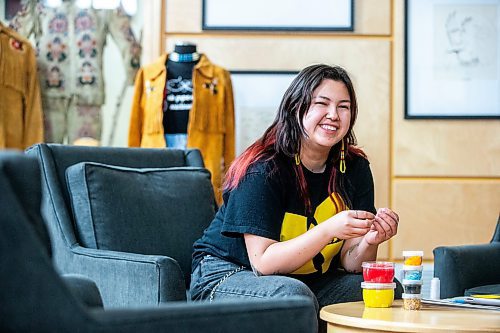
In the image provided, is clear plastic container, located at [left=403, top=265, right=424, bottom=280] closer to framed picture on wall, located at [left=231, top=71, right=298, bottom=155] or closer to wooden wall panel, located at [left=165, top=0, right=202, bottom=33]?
framed picture on wall, located at [left=231, top=71, right=298, bottom=155]

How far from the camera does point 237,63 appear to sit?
4.89m

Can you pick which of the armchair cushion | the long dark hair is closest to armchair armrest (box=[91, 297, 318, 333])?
the long dark hair

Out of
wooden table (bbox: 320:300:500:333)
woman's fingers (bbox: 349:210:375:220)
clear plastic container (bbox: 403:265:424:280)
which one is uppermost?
woman's fingers (bbox: 349:210:375:220)

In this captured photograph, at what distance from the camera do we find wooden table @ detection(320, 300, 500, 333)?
6.63 ft

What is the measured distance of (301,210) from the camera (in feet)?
8.57

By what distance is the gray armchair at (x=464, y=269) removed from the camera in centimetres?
343

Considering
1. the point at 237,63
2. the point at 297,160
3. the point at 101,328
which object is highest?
the point at 237,63

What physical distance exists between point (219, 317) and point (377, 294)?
1075mm

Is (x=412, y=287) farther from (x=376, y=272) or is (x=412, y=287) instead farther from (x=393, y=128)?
(x=393, y=128)

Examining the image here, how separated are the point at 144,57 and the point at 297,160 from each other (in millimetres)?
2450

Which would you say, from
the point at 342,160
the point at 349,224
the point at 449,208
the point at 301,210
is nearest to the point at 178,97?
the point at 449,208

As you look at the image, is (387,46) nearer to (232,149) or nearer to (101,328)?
(232,149)

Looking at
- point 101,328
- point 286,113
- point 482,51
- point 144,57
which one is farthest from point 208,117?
point 101,328

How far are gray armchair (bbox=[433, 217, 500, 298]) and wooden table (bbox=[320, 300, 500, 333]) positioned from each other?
3.52 feet
